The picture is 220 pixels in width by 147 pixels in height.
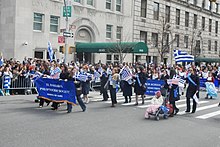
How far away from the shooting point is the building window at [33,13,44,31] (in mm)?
28470

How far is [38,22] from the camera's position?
1128 inches

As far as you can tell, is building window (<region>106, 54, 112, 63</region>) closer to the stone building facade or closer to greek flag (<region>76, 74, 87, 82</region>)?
the stone building facade

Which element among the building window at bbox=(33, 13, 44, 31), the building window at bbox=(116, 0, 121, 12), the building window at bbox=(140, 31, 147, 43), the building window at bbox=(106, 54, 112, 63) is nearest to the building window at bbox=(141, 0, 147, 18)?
the building window at bbox=(140, 31, 147, 43)

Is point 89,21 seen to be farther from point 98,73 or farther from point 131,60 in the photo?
point 98,73

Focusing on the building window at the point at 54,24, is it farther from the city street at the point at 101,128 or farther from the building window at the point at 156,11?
the city street at the point at 101,128

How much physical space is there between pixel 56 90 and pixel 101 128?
389 cm

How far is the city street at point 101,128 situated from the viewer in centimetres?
791

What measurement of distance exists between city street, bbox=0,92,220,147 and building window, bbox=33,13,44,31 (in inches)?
619

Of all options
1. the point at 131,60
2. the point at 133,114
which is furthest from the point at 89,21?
the point at 133,114

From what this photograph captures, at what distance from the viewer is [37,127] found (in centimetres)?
931

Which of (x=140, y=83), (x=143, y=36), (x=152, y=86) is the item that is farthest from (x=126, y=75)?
(x=143, y=36)

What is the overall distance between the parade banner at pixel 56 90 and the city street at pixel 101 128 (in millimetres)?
494

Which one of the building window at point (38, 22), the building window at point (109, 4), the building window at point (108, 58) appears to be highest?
the building window at point (109, 4)

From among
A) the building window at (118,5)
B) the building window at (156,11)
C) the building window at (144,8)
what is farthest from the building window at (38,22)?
the building window at (156,11)
